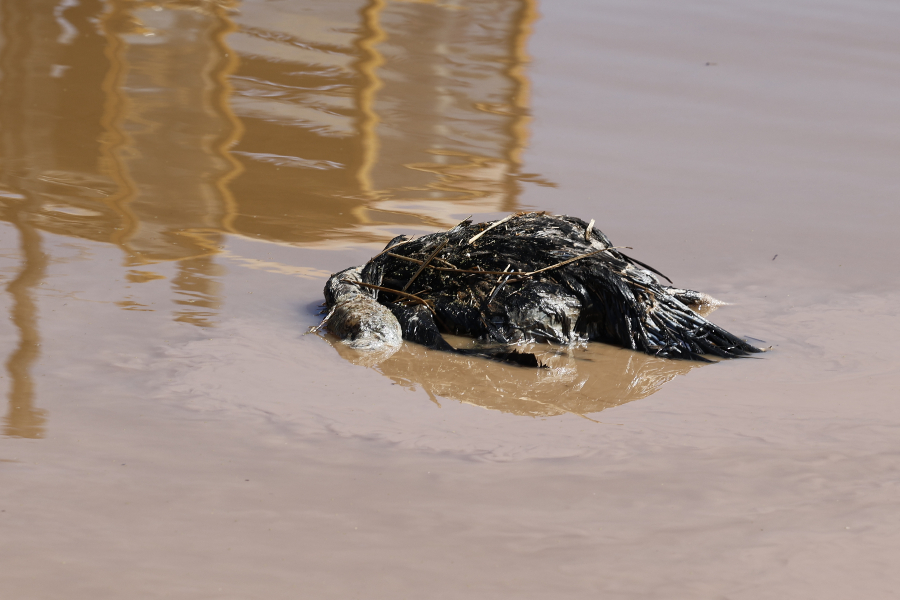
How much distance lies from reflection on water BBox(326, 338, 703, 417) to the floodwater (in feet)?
0.07

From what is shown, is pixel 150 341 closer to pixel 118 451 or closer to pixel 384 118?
pixel 118 451

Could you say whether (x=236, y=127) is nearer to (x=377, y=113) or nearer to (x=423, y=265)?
(x=377, y=113)

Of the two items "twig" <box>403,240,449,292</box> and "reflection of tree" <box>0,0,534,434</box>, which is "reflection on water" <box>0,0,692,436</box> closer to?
"reflection of tree" <box>0,0,534,434</box>

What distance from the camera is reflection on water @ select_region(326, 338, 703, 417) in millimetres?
4156

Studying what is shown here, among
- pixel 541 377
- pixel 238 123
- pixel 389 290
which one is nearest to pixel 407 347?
pixel 389 290

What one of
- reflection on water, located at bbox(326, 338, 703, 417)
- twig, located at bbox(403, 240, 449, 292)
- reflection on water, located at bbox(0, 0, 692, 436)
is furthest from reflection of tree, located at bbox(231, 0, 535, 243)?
reflection on water, located at bbox(326, 338, 703, 417)

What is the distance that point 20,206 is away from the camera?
20.9ft

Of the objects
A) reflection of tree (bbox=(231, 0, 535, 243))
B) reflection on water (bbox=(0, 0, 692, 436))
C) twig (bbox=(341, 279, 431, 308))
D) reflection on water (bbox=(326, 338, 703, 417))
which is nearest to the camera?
reflection on water (bbox=(326, 338, 703, 417))

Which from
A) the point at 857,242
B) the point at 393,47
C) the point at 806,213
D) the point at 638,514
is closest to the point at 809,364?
the point at 638,514

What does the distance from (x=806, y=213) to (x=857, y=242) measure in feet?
2.10

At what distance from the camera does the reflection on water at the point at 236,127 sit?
6.11 metres

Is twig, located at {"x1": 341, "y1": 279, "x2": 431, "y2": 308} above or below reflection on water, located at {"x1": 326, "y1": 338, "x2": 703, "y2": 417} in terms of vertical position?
above

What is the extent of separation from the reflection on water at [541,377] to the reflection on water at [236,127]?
18 cm

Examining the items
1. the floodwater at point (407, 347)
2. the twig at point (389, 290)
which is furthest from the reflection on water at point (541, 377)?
the twig at point (389, 290)
